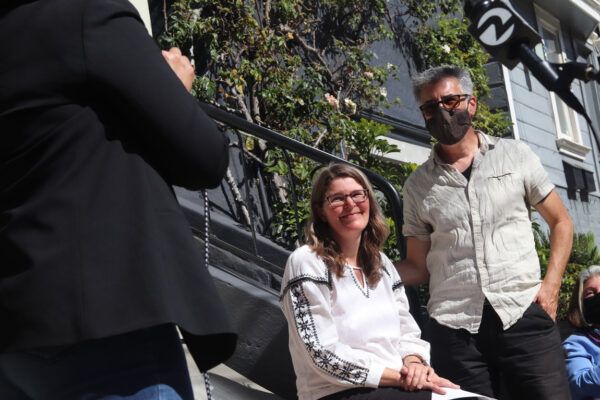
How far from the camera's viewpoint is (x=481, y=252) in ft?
8.82

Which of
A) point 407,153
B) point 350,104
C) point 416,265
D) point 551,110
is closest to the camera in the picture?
point 416,265

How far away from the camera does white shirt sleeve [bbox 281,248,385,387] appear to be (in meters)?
2.34

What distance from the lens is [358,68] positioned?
304 inches

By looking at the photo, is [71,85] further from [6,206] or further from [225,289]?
[225,289]

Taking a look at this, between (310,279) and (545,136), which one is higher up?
(545,136)

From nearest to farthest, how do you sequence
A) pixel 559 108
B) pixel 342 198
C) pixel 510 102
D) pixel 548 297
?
pixel 548 297
pixel 342 198
pixel 510 102
pixel 559 108

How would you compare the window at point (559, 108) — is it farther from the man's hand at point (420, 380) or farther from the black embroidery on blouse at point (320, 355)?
the black embroidery on blouse at point (320, 355)

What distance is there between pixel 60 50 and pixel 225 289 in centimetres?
263

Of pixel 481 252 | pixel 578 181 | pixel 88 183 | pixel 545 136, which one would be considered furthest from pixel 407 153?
pixel 88 183

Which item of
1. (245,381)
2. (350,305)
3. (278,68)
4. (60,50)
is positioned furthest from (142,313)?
(278,68)

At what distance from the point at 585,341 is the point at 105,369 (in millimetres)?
Result: 3261

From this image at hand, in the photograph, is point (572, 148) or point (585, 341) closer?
point (585, 341)

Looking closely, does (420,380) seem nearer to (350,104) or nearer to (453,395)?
(453,395)

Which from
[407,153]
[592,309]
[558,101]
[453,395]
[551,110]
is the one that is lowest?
[592,309]
